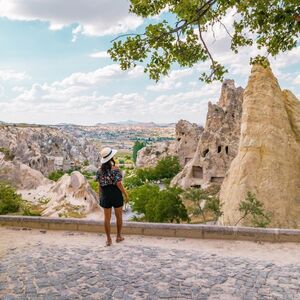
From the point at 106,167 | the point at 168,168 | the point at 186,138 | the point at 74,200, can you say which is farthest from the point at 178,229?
the point at 168,168

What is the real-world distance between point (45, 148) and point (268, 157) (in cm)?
11436

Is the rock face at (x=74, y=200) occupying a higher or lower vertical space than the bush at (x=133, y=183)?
lower

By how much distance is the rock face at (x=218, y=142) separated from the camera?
51.9 meters

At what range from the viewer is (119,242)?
962cm

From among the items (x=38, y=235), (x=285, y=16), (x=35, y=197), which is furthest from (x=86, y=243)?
(x=35, y=197)

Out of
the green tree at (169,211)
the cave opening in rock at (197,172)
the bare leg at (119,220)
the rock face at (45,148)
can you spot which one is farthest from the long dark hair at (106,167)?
the rock face at (45,148)

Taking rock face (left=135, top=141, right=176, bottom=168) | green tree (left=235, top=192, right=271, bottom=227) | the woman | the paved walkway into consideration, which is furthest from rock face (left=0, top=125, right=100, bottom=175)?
the woman

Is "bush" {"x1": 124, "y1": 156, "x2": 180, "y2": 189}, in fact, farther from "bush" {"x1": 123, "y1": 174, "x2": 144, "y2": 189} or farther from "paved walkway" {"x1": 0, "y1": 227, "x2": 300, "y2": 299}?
"paved walkway" {"x1": 0, "y1": 227, "x2": 300, "y2": 299}

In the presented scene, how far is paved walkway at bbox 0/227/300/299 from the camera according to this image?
648cm

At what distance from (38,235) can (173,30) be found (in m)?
6.83

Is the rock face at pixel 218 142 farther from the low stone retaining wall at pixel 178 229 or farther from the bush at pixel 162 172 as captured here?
the low stone retaining wall at pixel 178 229

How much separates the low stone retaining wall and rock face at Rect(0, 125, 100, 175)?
254 ft

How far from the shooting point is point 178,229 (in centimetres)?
1004

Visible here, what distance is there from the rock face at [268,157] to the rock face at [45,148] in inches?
2670
